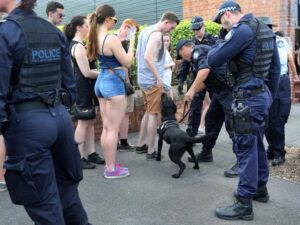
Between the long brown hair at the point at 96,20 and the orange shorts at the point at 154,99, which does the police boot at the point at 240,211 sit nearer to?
the orange shorts at the point at 154,99

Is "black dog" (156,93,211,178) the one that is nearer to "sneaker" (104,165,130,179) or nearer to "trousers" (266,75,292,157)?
"sneaker" (104,165,130,179)

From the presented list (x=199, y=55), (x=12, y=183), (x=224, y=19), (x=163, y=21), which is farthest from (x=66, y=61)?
(x=163, y=21)

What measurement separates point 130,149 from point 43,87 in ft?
12.1

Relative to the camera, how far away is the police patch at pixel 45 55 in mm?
2557

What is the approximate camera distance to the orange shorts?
18.1 feet

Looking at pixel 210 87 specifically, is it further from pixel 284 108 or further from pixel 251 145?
pixel 251 145

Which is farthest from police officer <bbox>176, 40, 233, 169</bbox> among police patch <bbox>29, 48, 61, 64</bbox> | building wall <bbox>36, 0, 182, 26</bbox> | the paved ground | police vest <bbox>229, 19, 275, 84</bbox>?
building wall <bbox>36, 0, 182, 26</bbox>

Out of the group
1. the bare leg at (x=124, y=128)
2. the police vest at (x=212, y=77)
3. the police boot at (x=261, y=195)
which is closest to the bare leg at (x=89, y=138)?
the bare leg at (x=124, y=128)

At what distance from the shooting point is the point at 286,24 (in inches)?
389

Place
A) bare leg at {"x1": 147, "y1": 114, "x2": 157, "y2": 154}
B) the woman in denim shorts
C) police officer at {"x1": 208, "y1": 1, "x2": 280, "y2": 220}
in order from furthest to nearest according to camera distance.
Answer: bare leg at {"x1": 147, "y1": 114, "x2": 157, "y2": 154} → the woman in denim shorts → police officer at {"x1": 208, "y1": 1, "x2": 280, "y2": 220}

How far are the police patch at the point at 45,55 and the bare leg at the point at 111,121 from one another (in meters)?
2.01

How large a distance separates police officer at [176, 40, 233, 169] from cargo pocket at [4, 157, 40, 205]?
2.49 metres

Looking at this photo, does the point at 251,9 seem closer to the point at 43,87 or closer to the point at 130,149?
the point at 130,149

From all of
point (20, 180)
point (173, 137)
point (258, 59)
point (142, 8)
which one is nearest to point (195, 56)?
point (173, 137)
